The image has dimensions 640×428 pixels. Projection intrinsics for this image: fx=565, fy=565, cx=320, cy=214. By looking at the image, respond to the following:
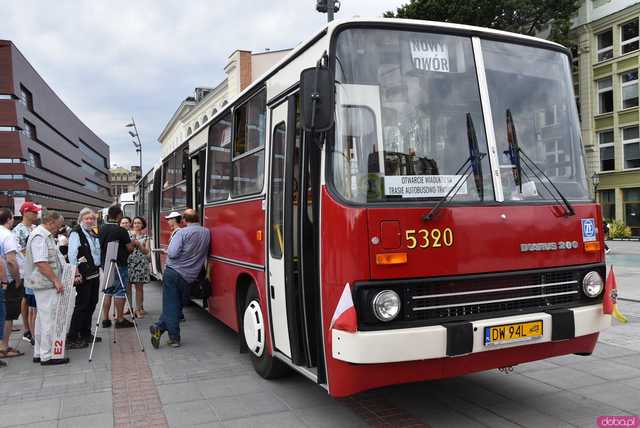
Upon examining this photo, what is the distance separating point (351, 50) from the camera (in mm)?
4238

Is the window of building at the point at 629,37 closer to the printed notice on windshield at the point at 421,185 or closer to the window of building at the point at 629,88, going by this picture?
the window of building at the point at 629,88

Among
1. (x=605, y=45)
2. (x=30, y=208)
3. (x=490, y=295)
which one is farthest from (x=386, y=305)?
(x=605, y=45)

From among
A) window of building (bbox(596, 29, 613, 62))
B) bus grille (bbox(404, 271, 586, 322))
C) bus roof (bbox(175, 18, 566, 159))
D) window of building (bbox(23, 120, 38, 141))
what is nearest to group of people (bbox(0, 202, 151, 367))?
bus roof (bbox(175, 18, 566, 159))

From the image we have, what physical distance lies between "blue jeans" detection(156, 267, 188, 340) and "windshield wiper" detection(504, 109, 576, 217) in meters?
4.76

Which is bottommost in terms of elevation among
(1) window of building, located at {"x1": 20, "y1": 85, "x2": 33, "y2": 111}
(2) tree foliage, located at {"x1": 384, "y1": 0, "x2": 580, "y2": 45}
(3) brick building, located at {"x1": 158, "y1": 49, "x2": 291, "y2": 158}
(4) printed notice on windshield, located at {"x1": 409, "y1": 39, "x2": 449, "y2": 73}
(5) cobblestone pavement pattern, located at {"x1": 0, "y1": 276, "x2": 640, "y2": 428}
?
(5) cobblestone pavement pattern, located at {"x1": 0, "y1": 276, "x2": 640, "y2": 428}

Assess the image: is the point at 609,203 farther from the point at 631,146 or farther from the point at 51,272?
the point at 51,272

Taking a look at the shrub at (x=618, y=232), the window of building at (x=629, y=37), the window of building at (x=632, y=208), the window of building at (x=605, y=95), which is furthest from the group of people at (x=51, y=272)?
the window of building at (x=605, y=95)

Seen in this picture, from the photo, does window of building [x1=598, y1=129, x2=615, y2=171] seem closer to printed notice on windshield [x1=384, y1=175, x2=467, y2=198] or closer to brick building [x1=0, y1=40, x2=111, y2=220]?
printed notice on windshield [x1=384, y1=175, x2=467, y2=198]

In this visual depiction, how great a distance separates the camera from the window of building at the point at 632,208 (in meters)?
36.7

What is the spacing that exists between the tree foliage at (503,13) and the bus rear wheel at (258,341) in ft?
84.9

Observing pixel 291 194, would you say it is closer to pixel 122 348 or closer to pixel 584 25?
pixel 122 348

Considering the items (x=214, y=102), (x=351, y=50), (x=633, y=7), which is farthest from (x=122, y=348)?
(x=214, y=102)

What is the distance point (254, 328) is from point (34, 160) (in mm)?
76016

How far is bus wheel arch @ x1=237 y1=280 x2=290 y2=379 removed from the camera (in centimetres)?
579
